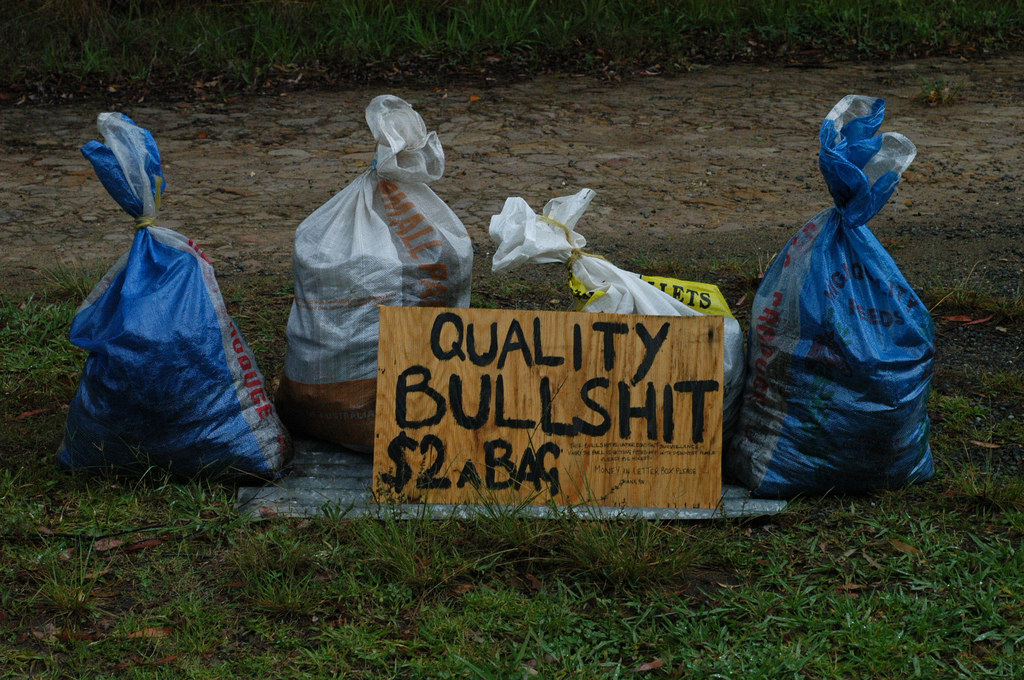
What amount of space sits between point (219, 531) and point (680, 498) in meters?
1.15

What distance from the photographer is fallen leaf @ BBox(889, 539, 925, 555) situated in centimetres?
243

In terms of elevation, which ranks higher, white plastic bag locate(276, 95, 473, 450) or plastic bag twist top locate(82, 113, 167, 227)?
plastic bag twist top locate(82, 113, 167, 227)

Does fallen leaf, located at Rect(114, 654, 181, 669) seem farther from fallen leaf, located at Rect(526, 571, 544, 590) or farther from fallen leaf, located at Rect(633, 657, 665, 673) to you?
fallen leaf, located at Rect(633, 657, 665, 673)

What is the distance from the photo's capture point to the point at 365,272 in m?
2.74

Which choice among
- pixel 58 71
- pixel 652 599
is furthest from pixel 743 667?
pixel 58 71

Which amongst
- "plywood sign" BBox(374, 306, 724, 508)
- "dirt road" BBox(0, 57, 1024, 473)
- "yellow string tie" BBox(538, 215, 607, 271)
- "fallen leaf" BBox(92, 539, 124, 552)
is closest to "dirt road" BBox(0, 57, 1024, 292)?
"dirt road" BBox(0, 57, 1024, 473)

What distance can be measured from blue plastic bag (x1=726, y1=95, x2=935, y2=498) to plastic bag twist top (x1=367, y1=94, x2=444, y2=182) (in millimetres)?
1035

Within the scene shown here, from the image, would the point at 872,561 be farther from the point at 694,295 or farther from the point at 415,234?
the point at 415,234

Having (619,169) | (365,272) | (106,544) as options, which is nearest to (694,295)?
(365,272)

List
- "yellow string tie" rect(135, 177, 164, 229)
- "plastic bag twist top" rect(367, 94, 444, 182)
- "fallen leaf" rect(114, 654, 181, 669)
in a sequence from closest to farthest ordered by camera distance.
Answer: "fallen leaf" rect(114, 654, 181, 669), "yellow string tie" rect(135, 177, 164, 229), "plastic bag twist top" rect(367, 94, 444, 182)

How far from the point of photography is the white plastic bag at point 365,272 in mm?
2746

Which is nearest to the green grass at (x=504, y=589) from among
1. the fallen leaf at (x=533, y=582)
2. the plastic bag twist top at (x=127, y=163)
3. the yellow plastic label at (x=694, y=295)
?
the fallen leaf at (x=533, y=582)

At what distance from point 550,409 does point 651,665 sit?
2.31 feet

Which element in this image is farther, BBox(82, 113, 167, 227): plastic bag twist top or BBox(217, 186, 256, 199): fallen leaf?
BBox(217, 186, 256, 199): fallen leaf
